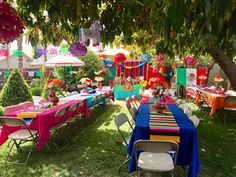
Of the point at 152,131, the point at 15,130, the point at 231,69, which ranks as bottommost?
the point at 15,130

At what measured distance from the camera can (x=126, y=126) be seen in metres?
6.55

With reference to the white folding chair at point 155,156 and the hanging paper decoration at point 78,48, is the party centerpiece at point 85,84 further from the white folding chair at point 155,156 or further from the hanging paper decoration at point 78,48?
the white folding chair at point 155,156

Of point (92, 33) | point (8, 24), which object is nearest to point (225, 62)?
point (92, 33)

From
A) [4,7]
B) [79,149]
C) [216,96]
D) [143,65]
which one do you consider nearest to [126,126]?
[79,149]

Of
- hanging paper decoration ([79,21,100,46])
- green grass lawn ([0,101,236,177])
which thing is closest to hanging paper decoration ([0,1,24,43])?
hanging paper decoration ([79,21,100,46])

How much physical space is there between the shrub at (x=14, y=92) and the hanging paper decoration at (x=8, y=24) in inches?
254

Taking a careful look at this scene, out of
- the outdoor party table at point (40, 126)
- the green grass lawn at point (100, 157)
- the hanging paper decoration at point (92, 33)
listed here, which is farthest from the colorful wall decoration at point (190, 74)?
the hanging paper decoration at point (92, 33)

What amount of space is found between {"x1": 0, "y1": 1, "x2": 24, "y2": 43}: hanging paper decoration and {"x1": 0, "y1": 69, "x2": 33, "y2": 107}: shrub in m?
6.46

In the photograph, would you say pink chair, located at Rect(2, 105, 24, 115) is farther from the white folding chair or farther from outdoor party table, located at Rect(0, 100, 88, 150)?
the white folding chair

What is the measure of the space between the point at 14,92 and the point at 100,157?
14.3 ft

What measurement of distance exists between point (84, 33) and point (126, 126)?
10.6ft

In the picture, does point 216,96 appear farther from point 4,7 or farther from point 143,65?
point 143,65

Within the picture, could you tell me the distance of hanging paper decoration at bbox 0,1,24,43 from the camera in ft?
4.82

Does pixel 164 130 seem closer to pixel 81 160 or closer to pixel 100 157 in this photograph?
pixel 100 157
